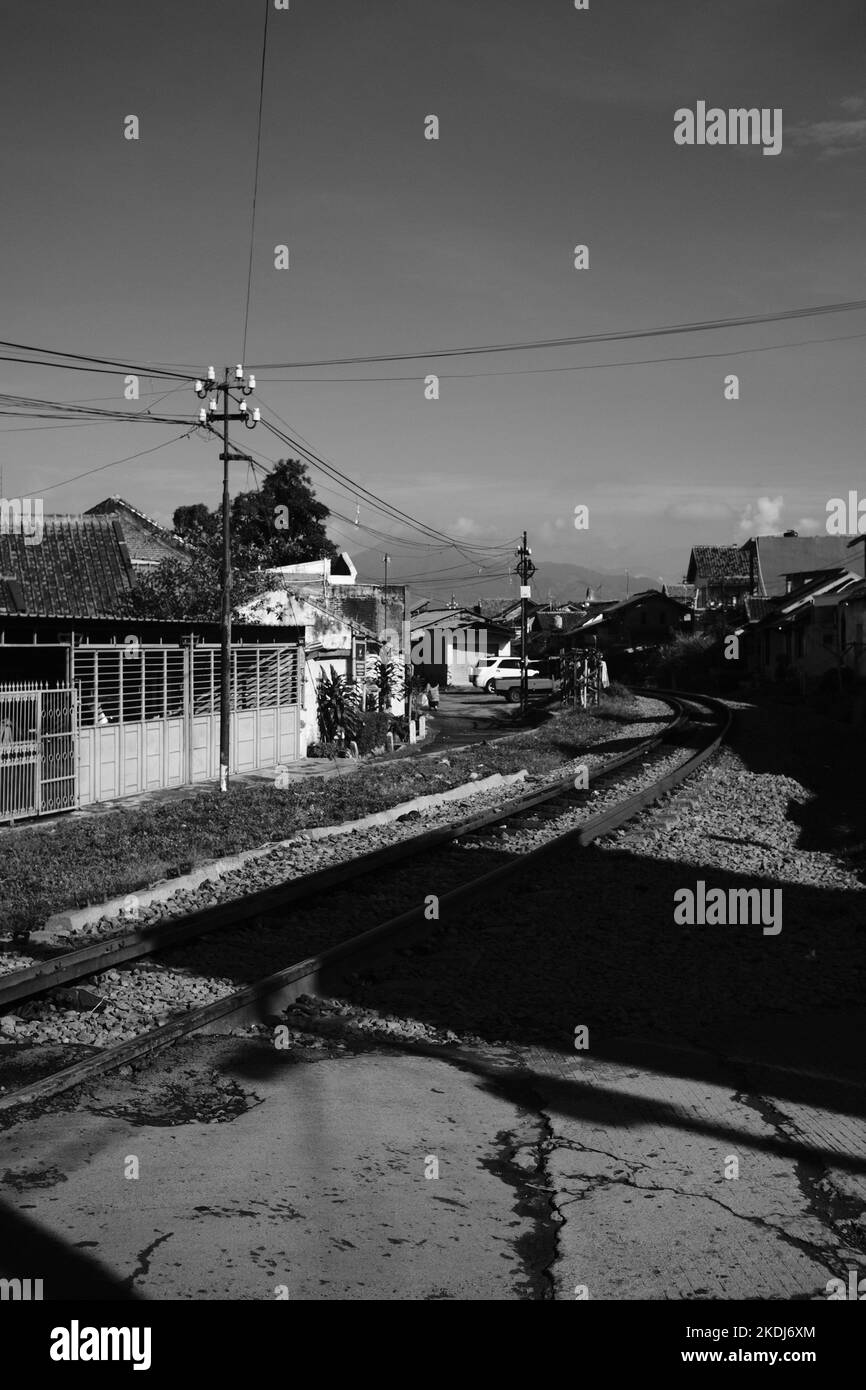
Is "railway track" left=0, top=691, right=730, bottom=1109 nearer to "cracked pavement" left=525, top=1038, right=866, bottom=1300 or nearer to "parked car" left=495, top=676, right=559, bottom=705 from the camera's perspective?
"cracked pavement" left=525, top=1038, right=866, bottom=1300

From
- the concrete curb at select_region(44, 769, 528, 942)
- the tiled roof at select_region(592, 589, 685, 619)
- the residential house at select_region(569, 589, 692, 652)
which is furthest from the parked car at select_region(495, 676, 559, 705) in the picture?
the concrete curb at select_region(44, 769, 528, 942)

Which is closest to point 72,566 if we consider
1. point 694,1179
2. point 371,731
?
point 371,731

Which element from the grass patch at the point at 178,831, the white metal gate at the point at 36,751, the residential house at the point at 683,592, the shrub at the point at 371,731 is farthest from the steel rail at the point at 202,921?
the residential house at the point at 683,592

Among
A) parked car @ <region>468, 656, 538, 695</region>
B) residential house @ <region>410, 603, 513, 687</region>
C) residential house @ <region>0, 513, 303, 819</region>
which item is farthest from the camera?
residential house @ <region>410, 603, 513, 687</region>

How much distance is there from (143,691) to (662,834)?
10835 millimetres

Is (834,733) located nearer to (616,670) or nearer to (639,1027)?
(639,1027)

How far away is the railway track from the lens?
7703 mm

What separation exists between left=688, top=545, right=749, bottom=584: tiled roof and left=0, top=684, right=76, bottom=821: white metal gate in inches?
3060

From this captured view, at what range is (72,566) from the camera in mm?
36094

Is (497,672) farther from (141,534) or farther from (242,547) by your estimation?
(242,547)

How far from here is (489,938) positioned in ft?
35.2

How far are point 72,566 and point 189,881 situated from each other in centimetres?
2566

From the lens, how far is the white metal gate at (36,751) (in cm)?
1770

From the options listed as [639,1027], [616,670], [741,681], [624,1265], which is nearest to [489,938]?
[639,1027]
